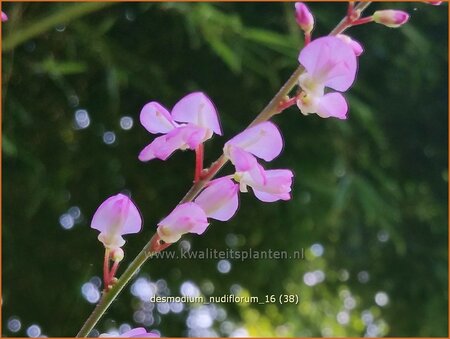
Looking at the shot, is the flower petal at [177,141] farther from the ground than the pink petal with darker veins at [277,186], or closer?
farther from the ground

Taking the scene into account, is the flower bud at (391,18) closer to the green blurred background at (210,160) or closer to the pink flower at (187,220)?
the pink flower at (187,220)

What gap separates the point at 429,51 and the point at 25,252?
33.9 inches

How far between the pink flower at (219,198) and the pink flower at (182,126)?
2 centimetres

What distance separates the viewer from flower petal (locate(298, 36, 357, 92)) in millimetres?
275

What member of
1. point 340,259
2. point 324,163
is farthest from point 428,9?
point 340,259

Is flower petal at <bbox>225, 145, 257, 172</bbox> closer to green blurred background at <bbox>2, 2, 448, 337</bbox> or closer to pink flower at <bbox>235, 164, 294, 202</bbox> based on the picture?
pink flower at <bbox>235, 164, 294, 202</bbox>

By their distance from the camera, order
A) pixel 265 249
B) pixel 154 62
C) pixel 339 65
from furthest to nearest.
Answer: pixel 265 249
pixel 154 62
pixel 339 65

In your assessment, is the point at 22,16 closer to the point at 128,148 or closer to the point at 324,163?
the point at 128,148

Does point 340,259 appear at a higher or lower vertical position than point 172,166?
lower

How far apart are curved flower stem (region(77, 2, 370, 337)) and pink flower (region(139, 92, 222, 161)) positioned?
0.01m

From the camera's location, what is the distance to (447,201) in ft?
4.44

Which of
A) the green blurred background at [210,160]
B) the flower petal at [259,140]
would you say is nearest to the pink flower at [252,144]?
the flower petal at [259,140]

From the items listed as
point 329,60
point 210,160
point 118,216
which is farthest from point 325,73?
point 210,160

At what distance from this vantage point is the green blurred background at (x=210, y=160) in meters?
1.10
